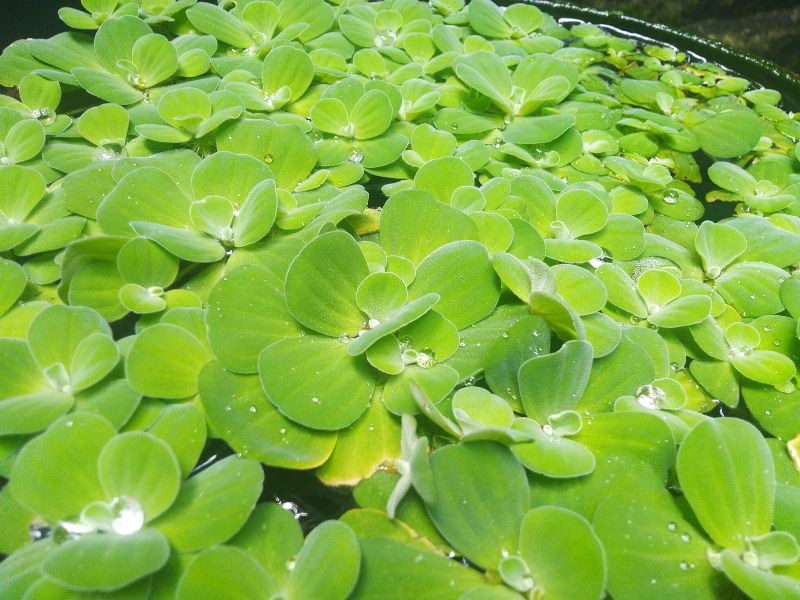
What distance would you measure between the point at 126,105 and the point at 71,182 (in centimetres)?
52

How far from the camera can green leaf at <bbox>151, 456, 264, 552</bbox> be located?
89 centimetres

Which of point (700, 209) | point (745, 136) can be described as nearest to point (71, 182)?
point (700, 209)

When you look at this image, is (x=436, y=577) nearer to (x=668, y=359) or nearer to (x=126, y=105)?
(x=668, y=359)

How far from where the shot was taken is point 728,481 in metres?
0.95

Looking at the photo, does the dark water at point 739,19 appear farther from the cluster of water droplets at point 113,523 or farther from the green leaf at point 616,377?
the cluster of water droplets at point 113,523

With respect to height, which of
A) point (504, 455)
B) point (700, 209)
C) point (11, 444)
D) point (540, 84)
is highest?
point (540, 84)

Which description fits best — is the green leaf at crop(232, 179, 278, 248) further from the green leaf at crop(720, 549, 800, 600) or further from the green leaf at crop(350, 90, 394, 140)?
the green leaf at crop(720, 549, 800, 600)

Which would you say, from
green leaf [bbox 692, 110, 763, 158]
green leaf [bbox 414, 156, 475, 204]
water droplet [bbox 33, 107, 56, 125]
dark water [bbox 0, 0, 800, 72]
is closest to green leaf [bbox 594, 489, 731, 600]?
green leaf [bbox 414, 156, 475, 204]

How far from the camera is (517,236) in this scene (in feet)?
4.73

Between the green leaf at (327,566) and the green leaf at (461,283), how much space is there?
535mm

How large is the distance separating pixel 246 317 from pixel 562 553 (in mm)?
731

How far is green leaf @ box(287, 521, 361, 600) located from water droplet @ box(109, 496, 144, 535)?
265 millimetres

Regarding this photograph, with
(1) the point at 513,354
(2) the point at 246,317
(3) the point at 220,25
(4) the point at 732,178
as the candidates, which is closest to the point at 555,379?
(1) the point at 513,354

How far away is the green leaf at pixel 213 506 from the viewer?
89 cm
